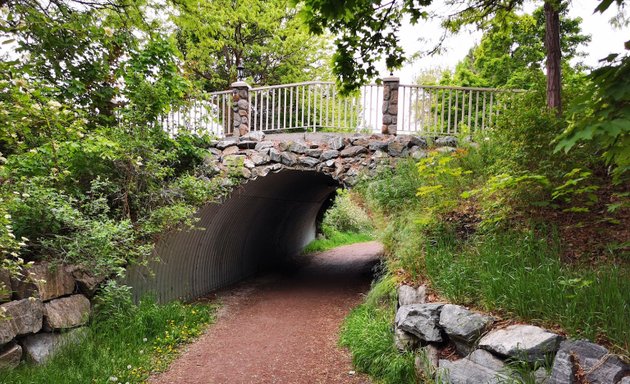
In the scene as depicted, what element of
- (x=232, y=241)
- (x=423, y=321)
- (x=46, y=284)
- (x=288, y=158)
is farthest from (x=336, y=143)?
(x=46, y=284)

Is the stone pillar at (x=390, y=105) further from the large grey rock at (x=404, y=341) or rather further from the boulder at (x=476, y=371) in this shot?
the boulder at (x=476, y=371)

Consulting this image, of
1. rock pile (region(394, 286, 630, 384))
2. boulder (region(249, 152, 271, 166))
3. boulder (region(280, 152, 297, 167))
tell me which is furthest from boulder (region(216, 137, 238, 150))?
rock pile (region(394, 286, 630, 384))

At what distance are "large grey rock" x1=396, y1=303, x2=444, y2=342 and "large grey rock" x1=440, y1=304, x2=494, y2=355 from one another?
0.43 feet

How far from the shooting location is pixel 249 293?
31.1 feet

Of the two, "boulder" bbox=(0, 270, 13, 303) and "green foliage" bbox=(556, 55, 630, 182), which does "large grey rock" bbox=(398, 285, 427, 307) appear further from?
"boulder" bbox=(0, 270, 13, 303)

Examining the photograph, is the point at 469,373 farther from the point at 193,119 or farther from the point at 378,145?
the point at 193,119

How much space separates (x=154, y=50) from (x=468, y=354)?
22.3ft

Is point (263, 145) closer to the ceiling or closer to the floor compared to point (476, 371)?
closer to the ceiling

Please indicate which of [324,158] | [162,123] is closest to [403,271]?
[324,158]

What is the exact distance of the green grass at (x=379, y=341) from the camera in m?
4.37

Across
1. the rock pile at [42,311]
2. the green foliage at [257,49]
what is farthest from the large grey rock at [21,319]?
the green foliage at [257,49]

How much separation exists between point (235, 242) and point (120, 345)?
5.17 meters

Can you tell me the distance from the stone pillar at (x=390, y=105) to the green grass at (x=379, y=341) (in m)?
3.76

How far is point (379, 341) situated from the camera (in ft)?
16.6
